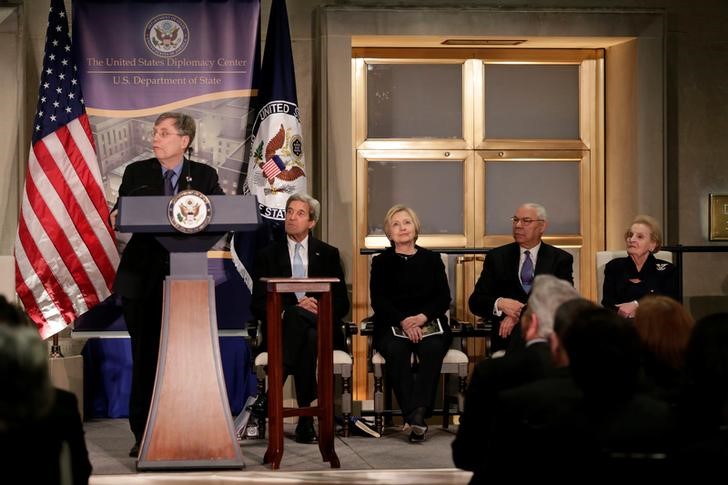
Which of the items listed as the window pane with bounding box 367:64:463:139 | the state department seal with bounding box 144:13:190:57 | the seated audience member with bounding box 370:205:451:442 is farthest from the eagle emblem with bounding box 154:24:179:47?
the seated audience member with bounding box 370:205:451:442

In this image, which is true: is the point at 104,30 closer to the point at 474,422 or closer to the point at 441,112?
the point at 441,112

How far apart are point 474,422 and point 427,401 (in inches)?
118

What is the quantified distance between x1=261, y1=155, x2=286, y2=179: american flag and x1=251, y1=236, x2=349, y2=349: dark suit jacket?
0.50 metres

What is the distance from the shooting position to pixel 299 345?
19.2 feet

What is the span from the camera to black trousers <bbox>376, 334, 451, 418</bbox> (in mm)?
5930

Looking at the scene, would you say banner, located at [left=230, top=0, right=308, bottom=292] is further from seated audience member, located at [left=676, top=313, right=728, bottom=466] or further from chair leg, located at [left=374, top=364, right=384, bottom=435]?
seated audience member, located at [left=676, top=313, right=728, bottom=466]

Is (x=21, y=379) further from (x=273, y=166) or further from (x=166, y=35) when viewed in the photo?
(x=166, y=35)

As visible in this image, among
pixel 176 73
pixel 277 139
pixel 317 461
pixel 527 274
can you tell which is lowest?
pixel 317 461

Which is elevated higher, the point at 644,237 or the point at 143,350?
the point at 644,237

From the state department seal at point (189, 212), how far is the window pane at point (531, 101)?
10.00 ft

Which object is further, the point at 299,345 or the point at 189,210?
the point at 299,345

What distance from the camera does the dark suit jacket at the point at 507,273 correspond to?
20.4 ft

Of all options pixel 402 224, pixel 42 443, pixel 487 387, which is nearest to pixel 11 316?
pixel 42 443

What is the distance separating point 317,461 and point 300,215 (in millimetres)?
1456
